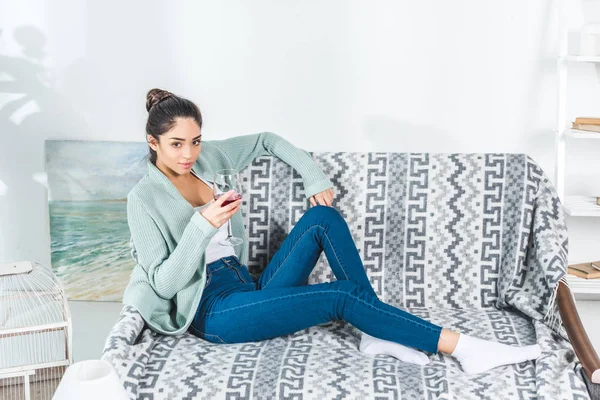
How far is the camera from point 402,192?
8.11 ft

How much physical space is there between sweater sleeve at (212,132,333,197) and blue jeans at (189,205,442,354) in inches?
5.2

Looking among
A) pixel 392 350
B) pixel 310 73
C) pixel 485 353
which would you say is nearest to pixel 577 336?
pixel 485 353

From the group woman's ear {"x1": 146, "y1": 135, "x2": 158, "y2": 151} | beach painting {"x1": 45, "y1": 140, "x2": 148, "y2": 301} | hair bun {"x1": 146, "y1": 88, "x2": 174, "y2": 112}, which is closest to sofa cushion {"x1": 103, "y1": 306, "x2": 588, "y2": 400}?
woman's ear {"x1": 146, "y1": 135, "x2": 158, "y2": 151}

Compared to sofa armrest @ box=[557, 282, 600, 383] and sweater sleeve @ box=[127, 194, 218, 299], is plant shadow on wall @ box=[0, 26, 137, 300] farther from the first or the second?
sofa armrest @ box=[557, 282, 600, 383]

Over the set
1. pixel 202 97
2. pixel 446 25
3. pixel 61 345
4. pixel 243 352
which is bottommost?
pixel 61 345

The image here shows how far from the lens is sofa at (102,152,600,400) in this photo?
2.09 metres

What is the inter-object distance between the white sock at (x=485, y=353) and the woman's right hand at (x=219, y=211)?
0.70 meters

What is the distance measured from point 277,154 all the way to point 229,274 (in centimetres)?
46

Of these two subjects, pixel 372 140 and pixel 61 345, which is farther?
pixel 372 140

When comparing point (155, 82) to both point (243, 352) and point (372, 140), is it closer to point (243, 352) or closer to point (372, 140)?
point (372, 140)

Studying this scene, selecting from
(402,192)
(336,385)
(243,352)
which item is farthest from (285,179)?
(336,385)

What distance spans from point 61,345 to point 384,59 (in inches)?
67.5

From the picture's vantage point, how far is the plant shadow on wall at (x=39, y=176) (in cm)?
324

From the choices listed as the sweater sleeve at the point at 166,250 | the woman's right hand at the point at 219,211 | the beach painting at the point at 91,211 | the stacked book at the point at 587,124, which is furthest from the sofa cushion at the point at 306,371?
the beach painting at the point at 91,211
